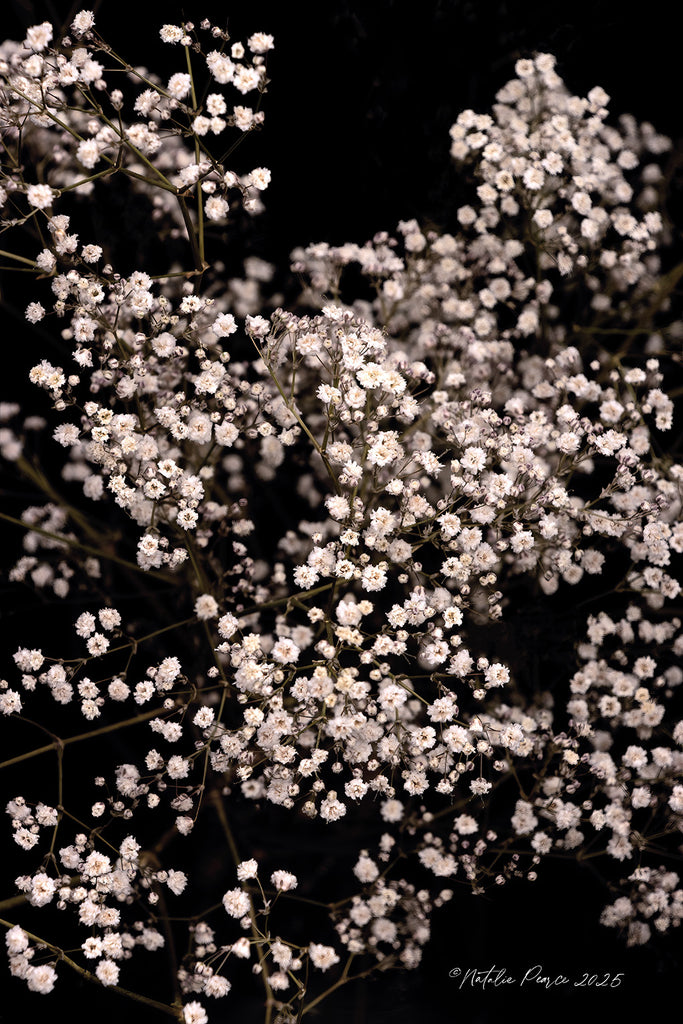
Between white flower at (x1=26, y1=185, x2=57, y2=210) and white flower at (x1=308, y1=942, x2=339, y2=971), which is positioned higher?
white flower at (x1=26, y1=185, x2=57, y2=210)

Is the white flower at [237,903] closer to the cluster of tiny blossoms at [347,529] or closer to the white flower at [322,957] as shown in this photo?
the cluster of tiny blossoms at [347,529]

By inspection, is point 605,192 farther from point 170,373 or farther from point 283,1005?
point 283,1005

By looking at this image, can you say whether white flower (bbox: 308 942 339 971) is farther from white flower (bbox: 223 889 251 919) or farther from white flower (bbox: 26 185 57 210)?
white flower (bbox: 26 185 57 210)

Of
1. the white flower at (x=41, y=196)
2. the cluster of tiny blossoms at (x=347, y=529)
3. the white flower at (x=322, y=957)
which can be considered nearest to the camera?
the white flower at (x=41, y=196)

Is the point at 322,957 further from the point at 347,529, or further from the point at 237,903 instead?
the point at 347,529

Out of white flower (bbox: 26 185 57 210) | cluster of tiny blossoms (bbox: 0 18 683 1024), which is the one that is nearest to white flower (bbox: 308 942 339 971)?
cluster of tiny blossoms (bbox: 0 18 683 1024)

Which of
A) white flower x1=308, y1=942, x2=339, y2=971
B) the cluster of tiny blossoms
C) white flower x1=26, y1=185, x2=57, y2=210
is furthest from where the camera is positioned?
white flower x1=308, y1=942, x2=339, y2=971

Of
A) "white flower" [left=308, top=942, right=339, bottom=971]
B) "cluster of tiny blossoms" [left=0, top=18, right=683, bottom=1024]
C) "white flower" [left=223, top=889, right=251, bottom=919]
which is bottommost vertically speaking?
"white flower" [left=308, top=942, right=339, bottom=971]

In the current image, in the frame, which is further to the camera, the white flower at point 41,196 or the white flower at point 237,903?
the white flower at point 237,903

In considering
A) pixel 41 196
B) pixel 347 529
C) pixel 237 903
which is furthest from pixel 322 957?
pixel 41 196

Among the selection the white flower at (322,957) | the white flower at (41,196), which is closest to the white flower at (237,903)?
the white flower at (322,957)
